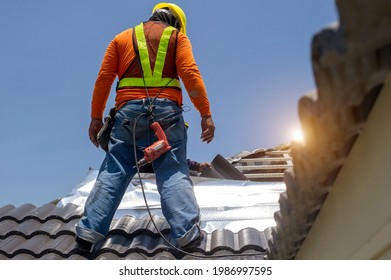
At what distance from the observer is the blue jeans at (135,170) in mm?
2678

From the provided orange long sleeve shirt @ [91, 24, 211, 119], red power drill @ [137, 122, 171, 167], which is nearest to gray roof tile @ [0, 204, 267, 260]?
red power drill @ [137, 122, 171, 167]

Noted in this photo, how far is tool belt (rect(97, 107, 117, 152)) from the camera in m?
2.95

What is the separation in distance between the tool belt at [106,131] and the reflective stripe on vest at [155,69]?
0.20 meters

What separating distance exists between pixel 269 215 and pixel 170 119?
107 centimetres

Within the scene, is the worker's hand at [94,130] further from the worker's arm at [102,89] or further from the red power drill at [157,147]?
the red power drill at [157,147]

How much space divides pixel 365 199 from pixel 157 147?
1.65 meters

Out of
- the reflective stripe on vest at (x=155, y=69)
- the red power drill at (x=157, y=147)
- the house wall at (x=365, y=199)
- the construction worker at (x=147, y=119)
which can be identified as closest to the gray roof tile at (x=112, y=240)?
the construction worker at (x=147, y=119)

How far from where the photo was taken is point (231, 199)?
12.3 feet

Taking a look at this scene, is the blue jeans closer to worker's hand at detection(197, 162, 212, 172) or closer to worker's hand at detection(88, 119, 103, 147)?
worker's hand at detection(88, 119, 103, 147)

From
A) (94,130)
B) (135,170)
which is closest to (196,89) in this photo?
(135,170)

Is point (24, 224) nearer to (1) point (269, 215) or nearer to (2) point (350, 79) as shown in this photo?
(1) point (269, 215)

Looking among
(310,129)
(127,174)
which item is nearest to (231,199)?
(127,174)

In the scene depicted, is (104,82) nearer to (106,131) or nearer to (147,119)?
(106,131)

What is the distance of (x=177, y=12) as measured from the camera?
347 cm
